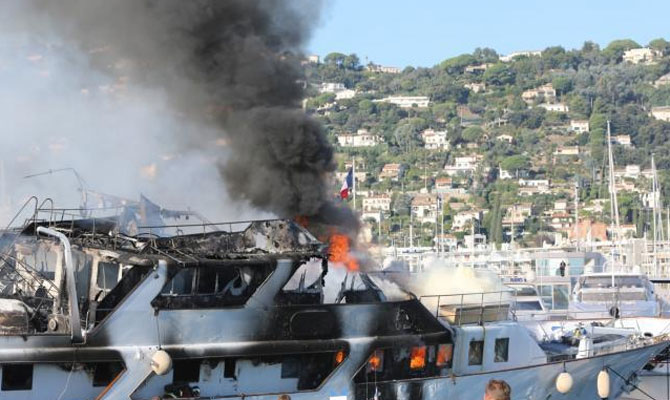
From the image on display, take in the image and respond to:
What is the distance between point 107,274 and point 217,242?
2122 millimetres

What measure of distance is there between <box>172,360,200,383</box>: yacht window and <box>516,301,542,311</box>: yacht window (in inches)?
871

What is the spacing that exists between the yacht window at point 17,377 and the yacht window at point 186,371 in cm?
246

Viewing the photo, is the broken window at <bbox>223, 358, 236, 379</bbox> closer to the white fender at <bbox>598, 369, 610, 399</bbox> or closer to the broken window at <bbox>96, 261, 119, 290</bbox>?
the broken window at <bbox>96, 261, 119, 290</bbox>

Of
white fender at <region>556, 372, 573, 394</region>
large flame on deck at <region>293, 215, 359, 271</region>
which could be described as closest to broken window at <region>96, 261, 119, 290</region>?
large flame on deck at <region>293, 215, 359, 271</region>

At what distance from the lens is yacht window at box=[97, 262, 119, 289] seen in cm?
2175

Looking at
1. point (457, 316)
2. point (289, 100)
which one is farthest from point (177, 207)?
point (457, 316)

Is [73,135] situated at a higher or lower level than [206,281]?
higher

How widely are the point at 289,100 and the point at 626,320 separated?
490 inches

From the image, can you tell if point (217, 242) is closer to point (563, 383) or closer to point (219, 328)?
point (219, 328)

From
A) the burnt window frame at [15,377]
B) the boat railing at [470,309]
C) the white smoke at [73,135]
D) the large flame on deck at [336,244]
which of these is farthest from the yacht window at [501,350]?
the white smoke at [73,135]

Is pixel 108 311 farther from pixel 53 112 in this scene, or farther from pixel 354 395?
pixel 53 112

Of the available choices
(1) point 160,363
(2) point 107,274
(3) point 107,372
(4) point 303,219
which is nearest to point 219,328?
(1) point 160,363

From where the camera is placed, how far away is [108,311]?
2064cm

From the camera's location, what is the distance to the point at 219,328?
68.5 feet
